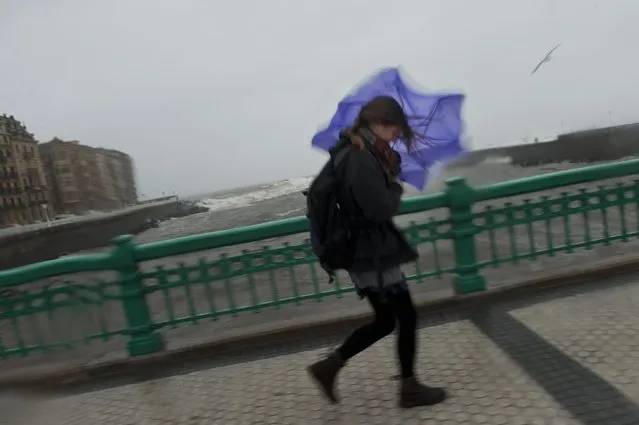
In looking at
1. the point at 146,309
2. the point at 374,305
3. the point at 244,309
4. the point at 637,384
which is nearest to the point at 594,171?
the point at 637,384

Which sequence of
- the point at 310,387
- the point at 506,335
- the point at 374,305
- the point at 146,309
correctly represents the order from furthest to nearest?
the point at 146,309 → the point at 506,335 → the point at 310,387 → the point at 374,305

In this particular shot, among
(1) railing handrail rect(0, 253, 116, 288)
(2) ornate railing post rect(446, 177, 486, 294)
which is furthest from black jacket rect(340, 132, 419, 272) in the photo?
(1) railing handrail rect(0, 253, 116, 288)

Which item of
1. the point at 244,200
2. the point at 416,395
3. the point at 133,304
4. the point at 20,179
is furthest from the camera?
the point at 244,200

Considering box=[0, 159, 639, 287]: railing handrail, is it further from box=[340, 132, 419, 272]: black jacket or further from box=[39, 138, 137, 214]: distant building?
box=[39, 138, 137, 214]: distant building

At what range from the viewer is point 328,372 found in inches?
104

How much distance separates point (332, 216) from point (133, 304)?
7.12 feet

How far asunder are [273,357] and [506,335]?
157 cm

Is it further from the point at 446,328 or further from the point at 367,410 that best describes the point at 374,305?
the point at 446,328

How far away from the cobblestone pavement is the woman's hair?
136cm

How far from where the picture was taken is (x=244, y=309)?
407 centimetres

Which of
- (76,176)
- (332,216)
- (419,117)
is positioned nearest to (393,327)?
(332,216)

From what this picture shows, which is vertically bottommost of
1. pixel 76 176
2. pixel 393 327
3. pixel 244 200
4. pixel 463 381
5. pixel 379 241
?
pixel 244 200

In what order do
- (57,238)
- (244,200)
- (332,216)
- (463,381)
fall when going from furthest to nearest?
(244,200), (57,238), (463,381), (332,216)

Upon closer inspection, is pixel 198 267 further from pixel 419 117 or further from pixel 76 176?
pixel 76 176
